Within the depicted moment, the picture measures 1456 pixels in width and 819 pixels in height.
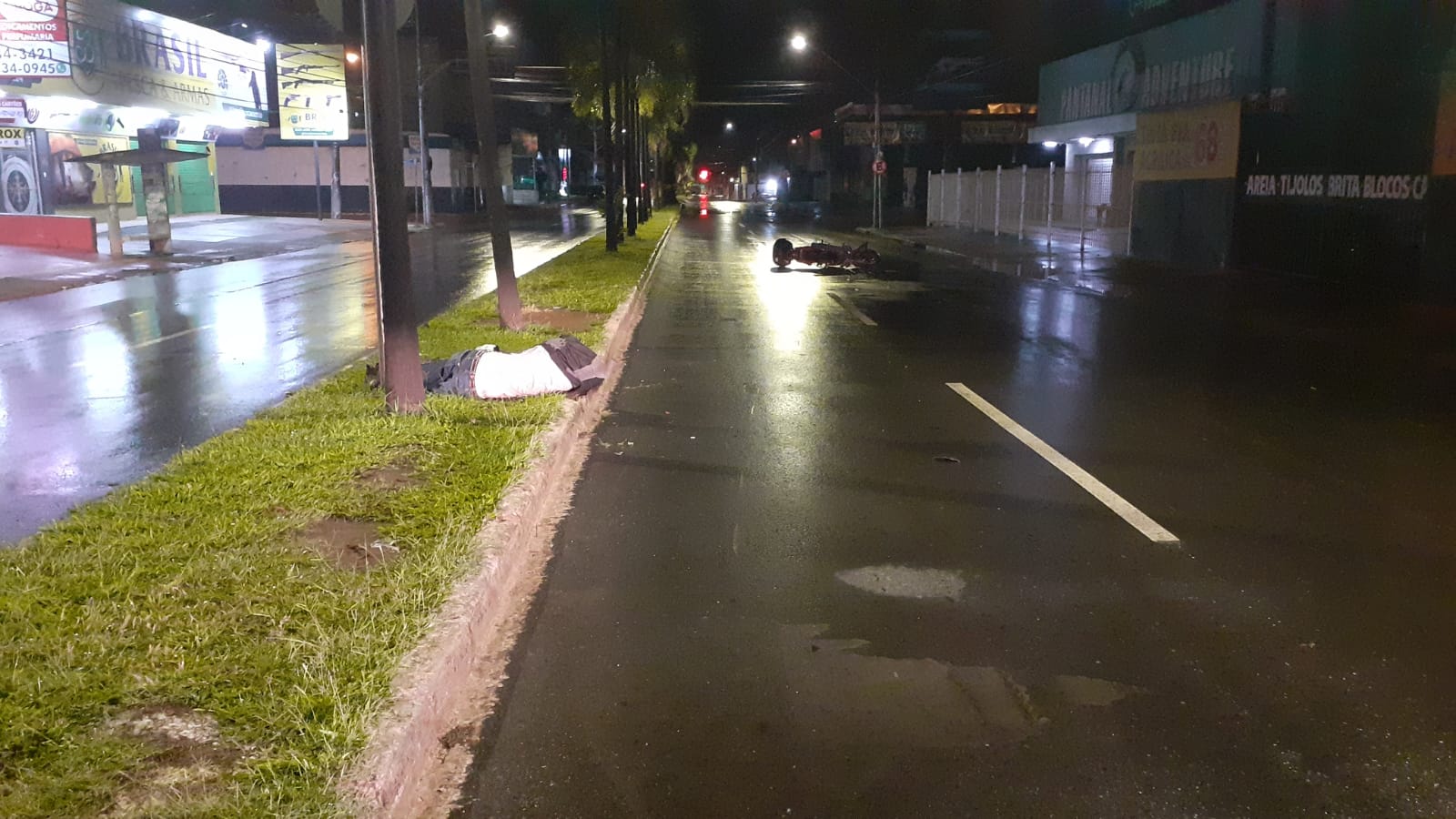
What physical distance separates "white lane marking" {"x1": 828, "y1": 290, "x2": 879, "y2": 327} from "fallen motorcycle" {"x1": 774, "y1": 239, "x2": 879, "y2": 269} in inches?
159

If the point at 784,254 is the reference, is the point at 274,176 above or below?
above

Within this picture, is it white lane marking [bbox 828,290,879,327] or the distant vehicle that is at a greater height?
the distant vehicle

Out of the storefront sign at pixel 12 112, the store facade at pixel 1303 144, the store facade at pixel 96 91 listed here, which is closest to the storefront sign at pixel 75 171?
the store facade at pixel 96 91

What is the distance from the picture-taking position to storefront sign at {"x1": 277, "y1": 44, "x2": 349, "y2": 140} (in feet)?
150

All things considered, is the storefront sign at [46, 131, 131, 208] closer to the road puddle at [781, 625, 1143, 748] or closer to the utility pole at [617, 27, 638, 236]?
the utility pole at [617, 27, 638, 236]

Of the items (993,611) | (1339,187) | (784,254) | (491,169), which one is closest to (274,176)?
(784,254)

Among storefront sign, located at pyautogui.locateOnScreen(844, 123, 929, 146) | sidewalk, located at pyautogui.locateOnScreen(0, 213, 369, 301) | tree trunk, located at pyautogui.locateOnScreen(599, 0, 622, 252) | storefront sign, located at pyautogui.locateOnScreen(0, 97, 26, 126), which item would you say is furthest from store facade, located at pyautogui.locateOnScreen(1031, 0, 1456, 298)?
storefront sign, located at pyautogui.locateOnScreen(844, 123, 929, 146)

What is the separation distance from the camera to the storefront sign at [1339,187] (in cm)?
1867

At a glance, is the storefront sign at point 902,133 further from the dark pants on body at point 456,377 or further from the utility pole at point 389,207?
the utility pole at point 389,207

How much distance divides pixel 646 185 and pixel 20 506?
167ft

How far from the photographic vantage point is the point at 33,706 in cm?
374

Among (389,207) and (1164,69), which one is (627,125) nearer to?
(1164,69)

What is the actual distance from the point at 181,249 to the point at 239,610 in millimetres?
31226

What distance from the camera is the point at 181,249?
32375 mm
